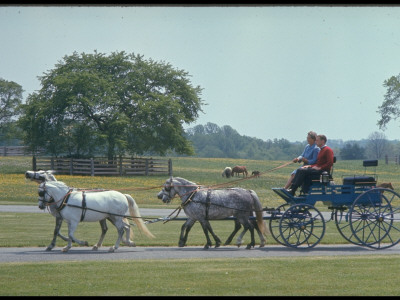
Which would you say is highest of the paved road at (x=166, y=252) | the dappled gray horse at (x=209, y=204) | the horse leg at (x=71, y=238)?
the dappled gray horse at (x=209, y=204)

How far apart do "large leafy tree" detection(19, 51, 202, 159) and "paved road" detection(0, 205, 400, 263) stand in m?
40.4

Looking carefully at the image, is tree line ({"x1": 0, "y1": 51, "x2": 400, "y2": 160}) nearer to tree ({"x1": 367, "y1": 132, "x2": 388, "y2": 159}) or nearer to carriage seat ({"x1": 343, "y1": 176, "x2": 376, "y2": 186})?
carriage seat ({"x1": 343, "y1": 176, "x2": 376, "y2": 186})

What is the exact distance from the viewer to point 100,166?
57406 millimetres

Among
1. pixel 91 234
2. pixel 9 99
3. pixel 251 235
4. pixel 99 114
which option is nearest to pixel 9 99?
pixel 9 99

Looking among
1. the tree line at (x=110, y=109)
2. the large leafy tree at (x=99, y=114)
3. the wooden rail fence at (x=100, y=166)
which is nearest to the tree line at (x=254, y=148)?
the tree line at (x=110, y=109)

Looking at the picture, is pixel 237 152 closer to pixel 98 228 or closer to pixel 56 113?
pixel 56 113

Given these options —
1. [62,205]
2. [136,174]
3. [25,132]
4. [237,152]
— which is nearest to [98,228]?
[62,205]

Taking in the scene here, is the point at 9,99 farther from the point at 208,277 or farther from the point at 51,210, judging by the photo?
the point at 208,277

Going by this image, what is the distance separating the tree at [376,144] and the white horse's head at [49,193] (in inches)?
4354

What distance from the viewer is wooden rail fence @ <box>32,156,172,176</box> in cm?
5641

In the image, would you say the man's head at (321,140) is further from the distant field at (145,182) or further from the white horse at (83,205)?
the distant field at (145,182)

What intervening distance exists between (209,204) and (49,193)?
383 centimetres

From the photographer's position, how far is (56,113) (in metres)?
59.6

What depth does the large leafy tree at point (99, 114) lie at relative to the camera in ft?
193
